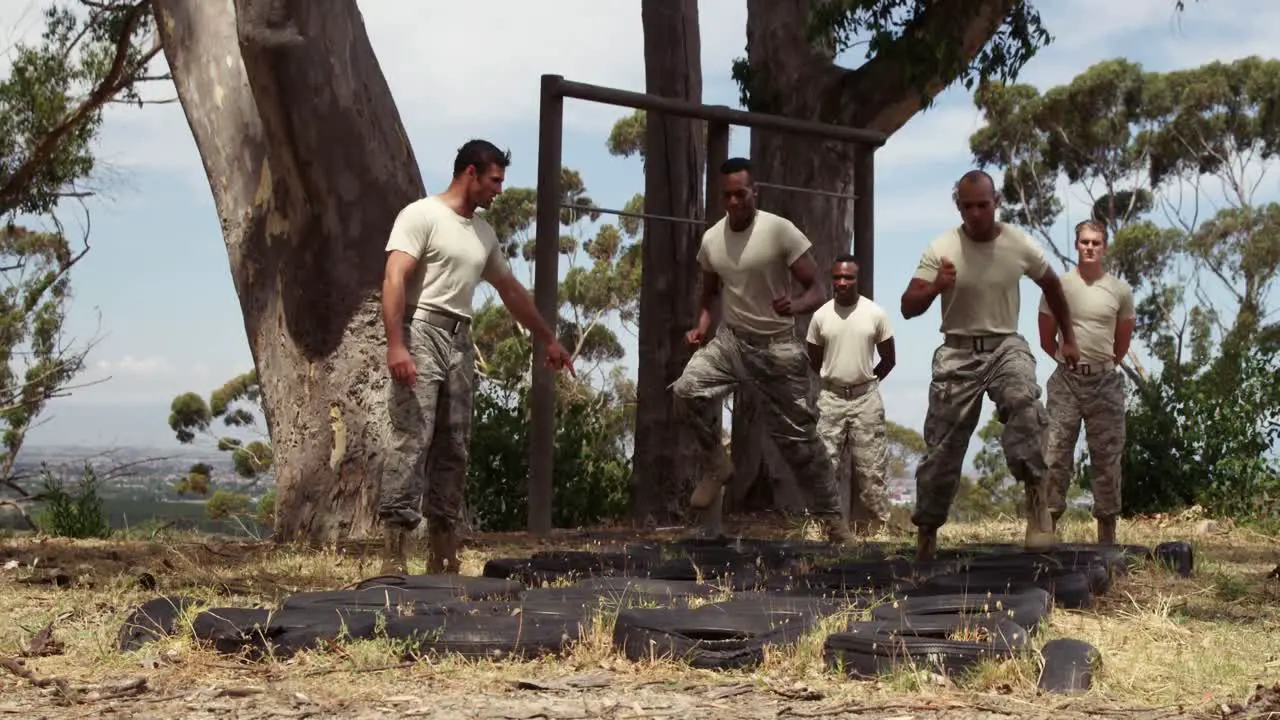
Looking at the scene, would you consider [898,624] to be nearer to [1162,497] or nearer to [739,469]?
[739,469]

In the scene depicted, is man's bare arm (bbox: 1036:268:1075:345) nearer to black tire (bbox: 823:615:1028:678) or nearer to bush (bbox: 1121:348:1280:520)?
black tire (bbox: 823:615:1028:678)

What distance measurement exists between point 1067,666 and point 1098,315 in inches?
198

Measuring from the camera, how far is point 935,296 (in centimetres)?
763

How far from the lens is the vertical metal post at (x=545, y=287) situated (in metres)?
10.7

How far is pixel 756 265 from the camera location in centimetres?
881

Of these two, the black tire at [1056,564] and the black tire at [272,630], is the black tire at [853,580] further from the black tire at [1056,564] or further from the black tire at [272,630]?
the black tire at [272,630]

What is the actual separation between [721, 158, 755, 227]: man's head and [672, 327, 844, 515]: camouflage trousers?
0.66m

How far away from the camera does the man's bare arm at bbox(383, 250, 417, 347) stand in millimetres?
7301

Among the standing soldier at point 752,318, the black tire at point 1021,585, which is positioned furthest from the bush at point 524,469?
the black tire at point 1021,585

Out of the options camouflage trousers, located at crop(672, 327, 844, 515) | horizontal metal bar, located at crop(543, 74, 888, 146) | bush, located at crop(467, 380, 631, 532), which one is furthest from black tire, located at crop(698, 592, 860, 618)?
bush, located at crop(467, 380, 631, 532)

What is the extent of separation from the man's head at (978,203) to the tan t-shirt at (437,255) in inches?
89.6

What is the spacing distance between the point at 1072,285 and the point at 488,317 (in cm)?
2052

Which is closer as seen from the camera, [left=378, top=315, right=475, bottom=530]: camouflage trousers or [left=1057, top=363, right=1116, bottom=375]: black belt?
[left=378, top=315, right=475, bottom=530]: camouflage trousers

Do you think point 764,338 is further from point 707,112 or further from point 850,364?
point 707,112
